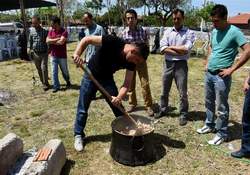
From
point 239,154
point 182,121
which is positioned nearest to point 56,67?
point 182,121

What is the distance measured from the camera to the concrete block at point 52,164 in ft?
12.2

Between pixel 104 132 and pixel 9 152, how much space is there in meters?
2.03

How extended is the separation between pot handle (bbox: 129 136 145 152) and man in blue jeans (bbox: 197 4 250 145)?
3.98 feet

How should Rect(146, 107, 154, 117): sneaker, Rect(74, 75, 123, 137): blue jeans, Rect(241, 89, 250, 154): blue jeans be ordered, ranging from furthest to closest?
Rect(146, 107, 154, 117): sneaker < Rect(74, 75, 123, 137): blue jeans < Rect(241, 89, 250, 154): blue jeans

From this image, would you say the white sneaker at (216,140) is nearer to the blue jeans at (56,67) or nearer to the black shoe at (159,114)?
the black shoe at (159,114)

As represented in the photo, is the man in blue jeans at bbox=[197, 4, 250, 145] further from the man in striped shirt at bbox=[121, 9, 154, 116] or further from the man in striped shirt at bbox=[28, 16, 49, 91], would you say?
the man in striped shirt at bbox=[28, 16, 49, 91]

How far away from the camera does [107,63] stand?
471 centimetres

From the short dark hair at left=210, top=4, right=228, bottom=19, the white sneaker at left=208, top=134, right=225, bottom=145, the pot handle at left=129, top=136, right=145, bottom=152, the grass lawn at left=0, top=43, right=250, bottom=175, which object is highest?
the short dark hair at left=210, top=4, right=228, bottom=19

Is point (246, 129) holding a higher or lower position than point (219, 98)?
lower

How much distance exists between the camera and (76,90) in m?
8.74

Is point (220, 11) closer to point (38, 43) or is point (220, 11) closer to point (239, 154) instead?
point (239, 154)

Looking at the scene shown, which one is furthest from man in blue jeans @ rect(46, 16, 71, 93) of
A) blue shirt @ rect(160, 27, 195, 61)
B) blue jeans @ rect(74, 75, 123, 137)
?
blue jeans @ rect(74, 75, 123, 137)

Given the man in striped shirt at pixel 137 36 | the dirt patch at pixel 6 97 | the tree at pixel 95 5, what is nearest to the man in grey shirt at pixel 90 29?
the man in striped shirt at pixel 137 36

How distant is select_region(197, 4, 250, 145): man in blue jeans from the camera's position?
4695mm
